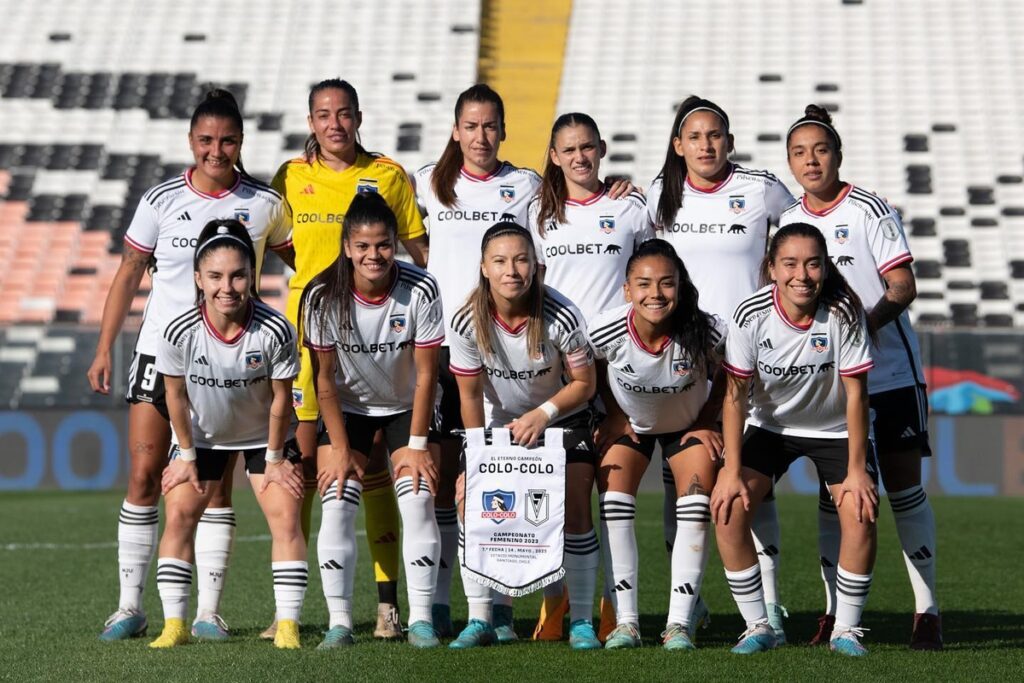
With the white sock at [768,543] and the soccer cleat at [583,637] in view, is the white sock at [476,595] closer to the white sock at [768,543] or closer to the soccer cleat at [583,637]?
the soccer cleat at [583,637]

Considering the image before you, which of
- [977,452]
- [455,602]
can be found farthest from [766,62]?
[455,602]

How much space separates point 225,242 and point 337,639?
56.5 inches

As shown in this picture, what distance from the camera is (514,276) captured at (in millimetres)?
5129

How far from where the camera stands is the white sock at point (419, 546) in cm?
530

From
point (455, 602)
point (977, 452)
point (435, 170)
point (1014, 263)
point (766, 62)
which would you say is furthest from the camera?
point (766, 62)

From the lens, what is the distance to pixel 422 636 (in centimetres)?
521

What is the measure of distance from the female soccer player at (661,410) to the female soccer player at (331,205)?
3.07 feet

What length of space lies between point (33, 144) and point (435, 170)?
52.1 feet

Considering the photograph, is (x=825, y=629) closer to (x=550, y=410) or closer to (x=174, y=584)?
(x=550, y=410)

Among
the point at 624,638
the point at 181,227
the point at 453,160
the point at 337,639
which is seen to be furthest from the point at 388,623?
the point at 453,160

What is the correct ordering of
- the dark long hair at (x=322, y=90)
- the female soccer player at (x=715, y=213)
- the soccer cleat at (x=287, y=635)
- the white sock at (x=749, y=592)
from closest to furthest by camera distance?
1. the white sock at (x=749, y=592)
2. the soccer cleat at (x=287, y=635)
3. the female soccer player at (x=715, y=213)
4. the dark long hair at (x=322, y=90)

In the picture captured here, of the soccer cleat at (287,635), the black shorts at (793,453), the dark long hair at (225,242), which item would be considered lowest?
the soccer cleat at (287,635)

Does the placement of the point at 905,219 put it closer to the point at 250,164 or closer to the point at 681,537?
the point at 250,164

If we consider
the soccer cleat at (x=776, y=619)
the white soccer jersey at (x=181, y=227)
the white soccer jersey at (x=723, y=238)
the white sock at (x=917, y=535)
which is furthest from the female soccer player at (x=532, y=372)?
the white sock at (x=917, y=535)
